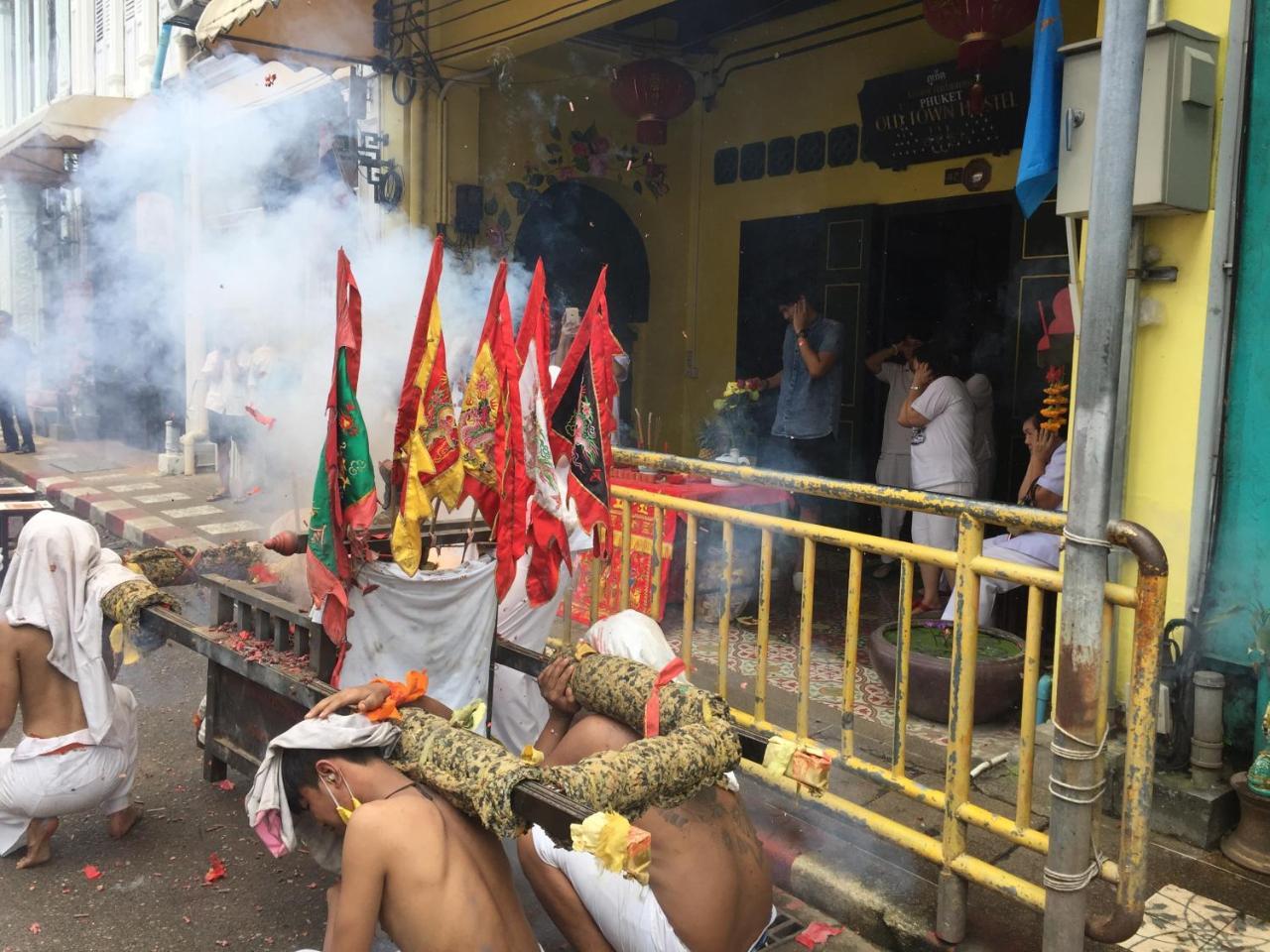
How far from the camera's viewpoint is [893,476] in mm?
8102

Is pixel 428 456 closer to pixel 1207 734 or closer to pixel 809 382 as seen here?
pixel 1207 734

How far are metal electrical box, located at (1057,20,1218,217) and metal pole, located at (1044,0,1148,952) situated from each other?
1153 mm

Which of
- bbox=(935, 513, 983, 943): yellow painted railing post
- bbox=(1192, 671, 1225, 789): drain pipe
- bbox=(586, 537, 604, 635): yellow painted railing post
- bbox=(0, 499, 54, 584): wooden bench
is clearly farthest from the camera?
bbox=(0, 499, 54, 584): wooden bench

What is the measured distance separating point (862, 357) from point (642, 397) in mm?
2720

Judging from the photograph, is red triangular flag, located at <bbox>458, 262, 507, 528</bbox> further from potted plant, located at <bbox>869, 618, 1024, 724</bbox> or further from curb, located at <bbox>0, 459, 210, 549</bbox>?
curb, located at <bbox>0, 459, 210, 549</bbox>

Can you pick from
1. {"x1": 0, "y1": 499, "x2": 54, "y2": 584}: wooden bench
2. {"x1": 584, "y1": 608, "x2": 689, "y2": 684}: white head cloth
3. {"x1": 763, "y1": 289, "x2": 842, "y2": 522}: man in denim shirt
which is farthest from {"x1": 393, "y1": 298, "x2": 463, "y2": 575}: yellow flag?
{"x1": 763, "y1": 289, "x2": 842, "y2": 522}: man in denim shirt

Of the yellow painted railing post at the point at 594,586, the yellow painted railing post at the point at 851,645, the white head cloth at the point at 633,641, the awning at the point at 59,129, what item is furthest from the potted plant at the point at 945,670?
the awning at the point at 59,129

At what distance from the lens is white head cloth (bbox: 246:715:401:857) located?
280 centimetres

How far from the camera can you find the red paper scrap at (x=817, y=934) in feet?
11.5

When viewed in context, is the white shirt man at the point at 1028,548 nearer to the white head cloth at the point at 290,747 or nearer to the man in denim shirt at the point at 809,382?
the man in denim shirt at the point at 809,382

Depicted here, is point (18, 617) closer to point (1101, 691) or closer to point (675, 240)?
point (1101, 691)

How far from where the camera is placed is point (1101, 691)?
2742 millimetres

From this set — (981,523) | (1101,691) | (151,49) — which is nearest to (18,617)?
(981,523)

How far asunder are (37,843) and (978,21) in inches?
239
